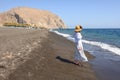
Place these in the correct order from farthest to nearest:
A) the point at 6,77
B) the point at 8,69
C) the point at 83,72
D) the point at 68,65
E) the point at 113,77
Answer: the point at 68,65 → the point at 83,72 → the point at 113,77 → the point at 8,69 → the point at 6,77

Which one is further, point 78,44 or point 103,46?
point 103,46

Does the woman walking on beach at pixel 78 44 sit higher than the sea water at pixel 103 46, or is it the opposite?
the woman walking on beach at pixel 78 44

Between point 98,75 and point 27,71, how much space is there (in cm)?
306

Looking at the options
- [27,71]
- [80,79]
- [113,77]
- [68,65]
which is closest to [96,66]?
[68,65]

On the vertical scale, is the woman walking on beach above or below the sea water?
above

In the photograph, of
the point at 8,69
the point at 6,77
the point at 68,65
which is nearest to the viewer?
the point at 6,77

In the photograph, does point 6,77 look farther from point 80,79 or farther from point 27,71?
point 80,79

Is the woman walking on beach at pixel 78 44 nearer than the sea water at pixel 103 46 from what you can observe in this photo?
Yes

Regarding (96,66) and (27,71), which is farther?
(96,66)

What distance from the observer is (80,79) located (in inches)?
371

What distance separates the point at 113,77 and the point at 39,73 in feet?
10.00

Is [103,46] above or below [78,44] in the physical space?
below

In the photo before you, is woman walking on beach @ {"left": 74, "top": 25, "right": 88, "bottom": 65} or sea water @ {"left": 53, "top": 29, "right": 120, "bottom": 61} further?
sea water @ {"left": 53, "top": 29, "right": 120, "bottom": 61}

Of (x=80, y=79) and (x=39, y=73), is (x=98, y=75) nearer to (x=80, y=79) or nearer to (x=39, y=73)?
(x=80, y=79)
